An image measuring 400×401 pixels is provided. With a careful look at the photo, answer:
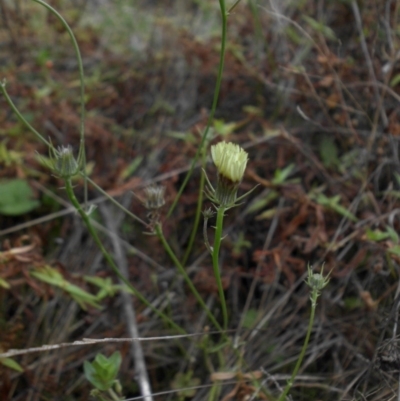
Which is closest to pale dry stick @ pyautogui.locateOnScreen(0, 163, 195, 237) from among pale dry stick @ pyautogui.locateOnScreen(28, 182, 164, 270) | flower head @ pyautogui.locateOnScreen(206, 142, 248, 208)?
pale dry stick @ pyautogui.locateOnScreen(28, 182, 164, 270)

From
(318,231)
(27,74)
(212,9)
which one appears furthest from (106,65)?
(318,231)

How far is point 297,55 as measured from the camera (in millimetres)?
2064

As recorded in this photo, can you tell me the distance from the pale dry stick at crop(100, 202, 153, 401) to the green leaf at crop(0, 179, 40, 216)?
0.25 meters

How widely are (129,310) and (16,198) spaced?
59cm

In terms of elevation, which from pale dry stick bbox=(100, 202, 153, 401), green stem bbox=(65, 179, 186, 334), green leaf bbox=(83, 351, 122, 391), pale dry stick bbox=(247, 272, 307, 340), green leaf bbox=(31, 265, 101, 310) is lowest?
pale dry stick bbox=(100, 202, 153, 401)

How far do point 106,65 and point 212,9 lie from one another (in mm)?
631

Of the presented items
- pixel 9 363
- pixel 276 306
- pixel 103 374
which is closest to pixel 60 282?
pixel 9 363

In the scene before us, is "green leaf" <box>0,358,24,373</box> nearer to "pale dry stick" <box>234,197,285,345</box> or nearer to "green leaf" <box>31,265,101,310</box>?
"green leaf" <box>31,265,101,310</box>

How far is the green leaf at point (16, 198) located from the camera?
1.66m

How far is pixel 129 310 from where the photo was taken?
1451mm

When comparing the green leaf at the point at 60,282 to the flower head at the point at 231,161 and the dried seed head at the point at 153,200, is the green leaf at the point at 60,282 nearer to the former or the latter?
the dried seed head at the point at 153,200

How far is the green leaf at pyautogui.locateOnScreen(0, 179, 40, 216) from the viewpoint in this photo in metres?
1.66

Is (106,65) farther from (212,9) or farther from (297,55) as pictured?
(297,55)

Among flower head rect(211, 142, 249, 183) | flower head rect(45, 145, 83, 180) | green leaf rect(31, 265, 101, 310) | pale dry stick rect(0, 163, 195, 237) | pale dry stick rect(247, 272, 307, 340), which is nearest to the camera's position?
flower head rect(211, 142, 249, 183)
